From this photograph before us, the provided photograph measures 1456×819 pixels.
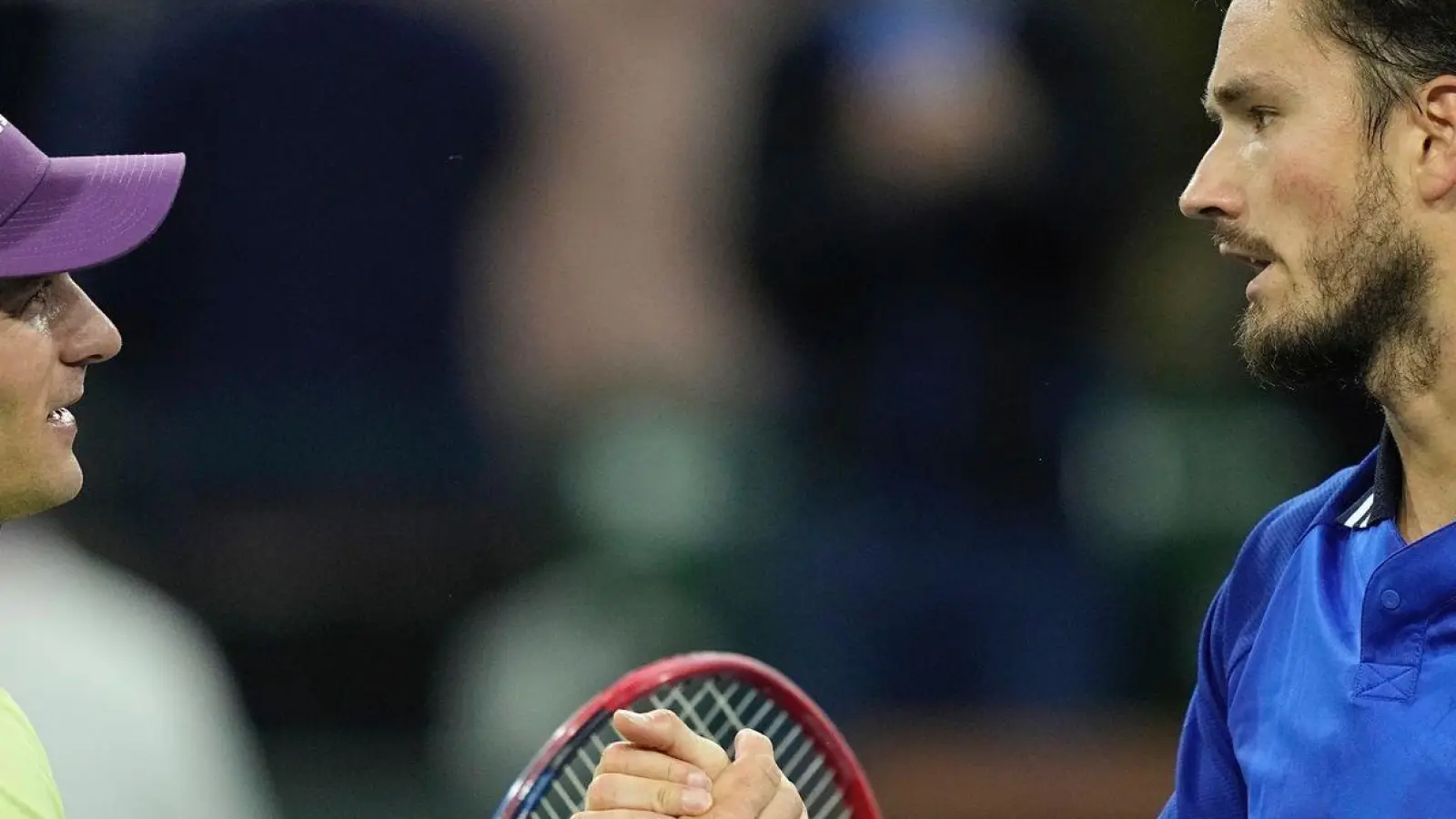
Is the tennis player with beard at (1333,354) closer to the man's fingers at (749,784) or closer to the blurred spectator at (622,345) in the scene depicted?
the man's fingers at (749,784)

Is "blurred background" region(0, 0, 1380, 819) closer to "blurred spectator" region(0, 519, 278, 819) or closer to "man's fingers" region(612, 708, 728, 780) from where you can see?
"blurred spectator" region(0, 519, 278, 819)

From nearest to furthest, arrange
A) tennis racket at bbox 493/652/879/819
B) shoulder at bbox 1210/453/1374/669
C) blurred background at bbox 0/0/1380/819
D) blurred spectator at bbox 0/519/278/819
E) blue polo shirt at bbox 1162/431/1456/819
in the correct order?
1. blue polo shirt at bbox 1162/431/1456/819
2. shoulder at bbox 1210/453/1374/669
3. tennis racket at bbox 493/652/879/819
4. blurred spectator at bbox 0/519/278/819
5. blurred background at bbox 0/0/1380/819

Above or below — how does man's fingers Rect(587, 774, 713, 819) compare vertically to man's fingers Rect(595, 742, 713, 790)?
below

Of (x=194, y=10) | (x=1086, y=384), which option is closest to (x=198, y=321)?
(x=194, y=10)

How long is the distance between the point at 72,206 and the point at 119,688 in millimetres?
1311

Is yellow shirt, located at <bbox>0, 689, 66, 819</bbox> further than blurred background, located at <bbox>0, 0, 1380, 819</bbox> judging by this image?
No

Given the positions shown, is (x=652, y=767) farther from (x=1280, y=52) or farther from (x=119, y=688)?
(x=119, y=688)

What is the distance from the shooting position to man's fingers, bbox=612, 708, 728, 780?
178cm

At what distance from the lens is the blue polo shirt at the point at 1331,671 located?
159 centimetres

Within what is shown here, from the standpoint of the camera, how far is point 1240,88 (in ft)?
5.83

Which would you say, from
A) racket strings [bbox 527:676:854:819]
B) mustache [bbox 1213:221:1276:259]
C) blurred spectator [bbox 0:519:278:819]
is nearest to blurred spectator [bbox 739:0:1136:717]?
racket strings [bbox 527:676:854:819]

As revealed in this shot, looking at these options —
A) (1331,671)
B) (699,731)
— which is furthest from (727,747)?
(1331,671)

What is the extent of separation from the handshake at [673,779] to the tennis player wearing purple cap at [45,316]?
0.54m

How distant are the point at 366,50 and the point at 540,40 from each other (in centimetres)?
29
